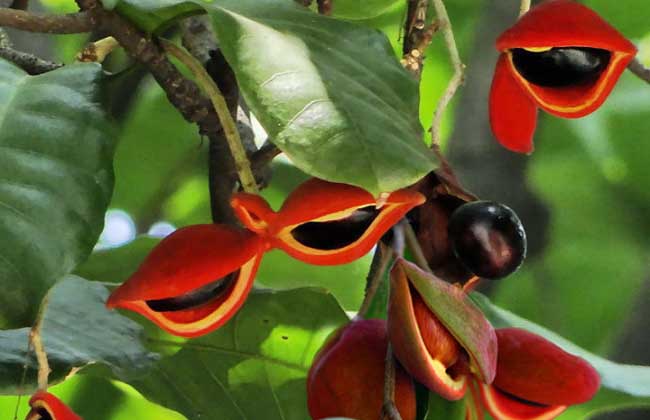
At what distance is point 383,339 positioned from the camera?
2.01ft

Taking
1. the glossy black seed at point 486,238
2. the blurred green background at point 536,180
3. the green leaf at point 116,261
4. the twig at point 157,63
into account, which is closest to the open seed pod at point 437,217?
the glossy black seed at point 486,238

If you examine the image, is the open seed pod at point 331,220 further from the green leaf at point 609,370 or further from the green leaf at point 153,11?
the green leaf at point 609,370

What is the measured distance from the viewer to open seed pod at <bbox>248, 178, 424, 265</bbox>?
57 centimetres

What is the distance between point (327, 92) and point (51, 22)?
152 millimetres

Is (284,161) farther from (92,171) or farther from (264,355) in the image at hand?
(92,171)

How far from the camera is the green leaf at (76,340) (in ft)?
2.40

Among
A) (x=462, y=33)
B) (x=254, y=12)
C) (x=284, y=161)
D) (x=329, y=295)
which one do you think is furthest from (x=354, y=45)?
(x=462, y=33)

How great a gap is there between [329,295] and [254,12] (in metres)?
0.28

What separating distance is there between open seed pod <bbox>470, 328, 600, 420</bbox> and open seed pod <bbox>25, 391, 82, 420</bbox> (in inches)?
7.4

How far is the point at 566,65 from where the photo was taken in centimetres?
66

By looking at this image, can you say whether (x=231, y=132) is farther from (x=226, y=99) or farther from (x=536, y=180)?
(x=536, y=180)

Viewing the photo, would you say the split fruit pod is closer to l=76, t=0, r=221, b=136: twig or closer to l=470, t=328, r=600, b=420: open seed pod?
l=470, t=328, r=600, b=420: open seed pod

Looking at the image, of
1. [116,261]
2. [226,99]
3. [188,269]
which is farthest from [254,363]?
[188,269]

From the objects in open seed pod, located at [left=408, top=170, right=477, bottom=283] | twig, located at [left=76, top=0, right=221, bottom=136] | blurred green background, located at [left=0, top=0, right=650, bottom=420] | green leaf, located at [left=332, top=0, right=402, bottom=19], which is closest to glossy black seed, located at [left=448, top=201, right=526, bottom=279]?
open seed pod, located at [left=408, top=170, right=477, bottom=283]
